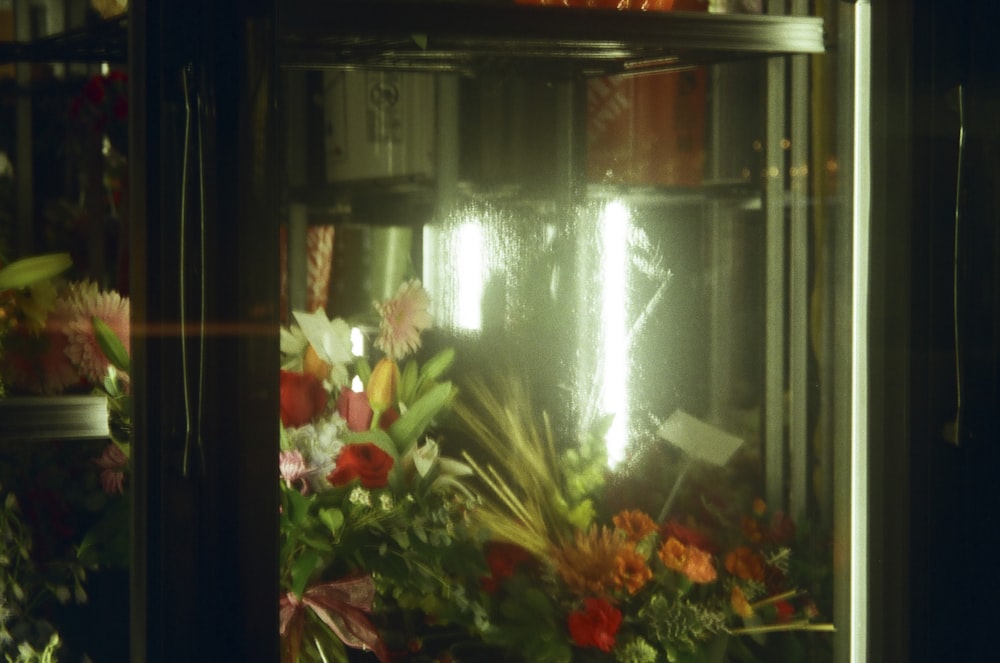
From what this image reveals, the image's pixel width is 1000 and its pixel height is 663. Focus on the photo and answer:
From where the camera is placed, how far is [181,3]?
113cm

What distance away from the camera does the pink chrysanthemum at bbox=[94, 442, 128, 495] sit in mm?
1197

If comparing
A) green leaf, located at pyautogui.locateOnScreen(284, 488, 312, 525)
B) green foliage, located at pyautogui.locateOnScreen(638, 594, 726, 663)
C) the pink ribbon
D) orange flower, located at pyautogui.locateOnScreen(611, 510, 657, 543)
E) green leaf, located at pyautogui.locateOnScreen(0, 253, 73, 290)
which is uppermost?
green leaf, located at pyautogui.locateOnScreen(0, 253, 73, 290)

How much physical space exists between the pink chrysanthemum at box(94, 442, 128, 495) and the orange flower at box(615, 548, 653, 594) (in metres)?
0.54

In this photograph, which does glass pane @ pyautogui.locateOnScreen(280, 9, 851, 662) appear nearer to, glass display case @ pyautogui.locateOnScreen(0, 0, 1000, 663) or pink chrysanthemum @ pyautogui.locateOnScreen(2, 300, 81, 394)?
glass display case @ pyautogui.locateOnScreen(0, 0, 1000, 663)

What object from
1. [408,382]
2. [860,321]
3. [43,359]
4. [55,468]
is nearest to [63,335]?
[43,359]

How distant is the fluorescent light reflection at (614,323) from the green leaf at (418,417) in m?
0.18

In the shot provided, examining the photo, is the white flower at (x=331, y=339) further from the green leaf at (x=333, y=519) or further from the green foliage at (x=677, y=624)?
the green foliage at (x=677, y=624)

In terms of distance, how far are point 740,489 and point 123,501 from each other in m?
0.68

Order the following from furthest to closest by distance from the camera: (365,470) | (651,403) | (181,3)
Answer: (651,403)
(365,470)
(181,3)

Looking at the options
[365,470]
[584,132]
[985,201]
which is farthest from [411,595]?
[985,201]

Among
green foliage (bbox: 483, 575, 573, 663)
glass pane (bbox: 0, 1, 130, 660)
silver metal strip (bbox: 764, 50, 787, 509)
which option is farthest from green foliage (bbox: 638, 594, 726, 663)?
glass pane (bbox: 0, 1, 130, 660)

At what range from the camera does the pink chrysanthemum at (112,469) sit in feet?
3.93

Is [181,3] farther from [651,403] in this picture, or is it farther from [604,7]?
[651,403]

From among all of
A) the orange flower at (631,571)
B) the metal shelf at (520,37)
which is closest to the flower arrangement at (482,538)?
the orange flower at (631,571)
